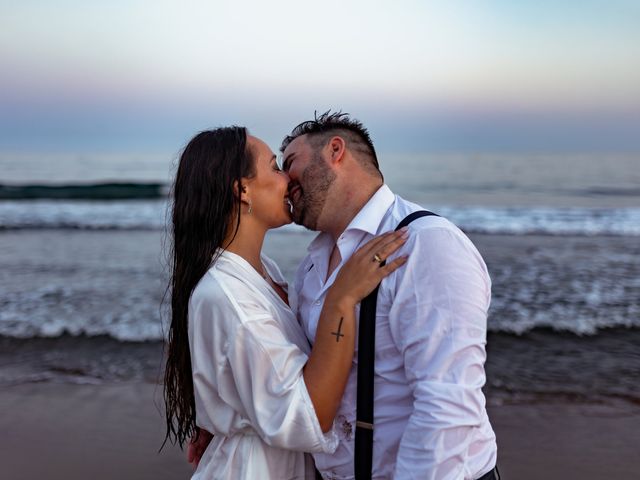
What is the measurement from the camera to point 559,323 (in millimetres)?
A: 8031

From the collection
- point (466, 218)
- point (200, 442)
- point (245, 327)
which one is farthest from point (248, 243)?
point (466, 218)

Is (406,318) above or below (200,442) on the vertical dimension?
above

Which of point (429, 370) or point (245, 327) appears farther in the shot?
point (245, 327)

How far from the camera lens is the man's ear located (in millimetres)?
2605

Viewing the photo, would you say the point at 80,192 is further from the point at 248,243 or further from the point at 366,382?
the point at 366,382

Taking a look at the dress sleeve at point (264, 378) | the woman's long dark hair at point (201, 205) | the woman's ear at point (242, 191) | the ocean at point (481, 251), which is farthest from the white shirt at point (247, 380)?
the ocean at point (481, 251)

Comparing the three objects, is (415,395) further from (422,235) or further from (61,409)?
(61,409)

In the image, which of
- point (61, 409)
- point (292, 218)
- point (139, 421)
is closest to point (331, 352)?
point (292, 218)

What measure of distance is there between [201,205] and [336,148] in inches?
21.8

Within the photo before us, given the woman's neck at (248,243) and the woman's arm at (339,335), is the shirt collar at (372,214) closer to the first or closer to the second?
the woman's arm at (339,335)

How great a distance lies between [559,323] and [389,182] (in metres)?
21.7

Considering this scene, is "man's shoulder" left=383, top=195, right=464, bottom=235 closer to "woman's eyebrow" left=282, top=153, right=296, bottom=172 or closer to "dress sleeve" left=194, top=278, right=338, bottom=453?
"woman's eyebrow" left=282, top=153, right=296, bottom=172

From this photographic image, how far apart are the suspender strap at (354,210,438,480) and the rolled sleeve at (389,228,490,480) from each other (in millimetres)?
86

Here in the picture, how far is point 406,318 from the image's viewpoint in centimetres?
217
